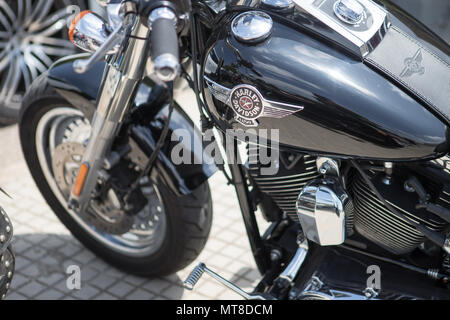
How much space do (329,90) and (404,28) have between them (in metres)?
0.37

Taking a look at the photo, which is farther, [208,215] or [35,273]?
[35,273]

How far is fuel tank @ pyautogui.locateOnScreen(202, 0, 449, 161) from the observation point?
1.51 m

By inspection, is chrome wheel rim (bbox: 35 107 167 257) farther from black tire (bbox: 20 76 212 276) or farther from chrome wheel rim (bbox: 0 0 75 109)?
chrome wheel rim (bbox: 0 0 75 109)

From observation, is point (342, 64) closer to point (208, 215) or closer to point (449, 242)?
point (449, 242)

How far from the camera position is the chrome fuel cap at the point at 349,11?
5.24ft

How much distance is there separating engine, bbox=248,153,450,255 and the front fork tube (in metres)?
0.48

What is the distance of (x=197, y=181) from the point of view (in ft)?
7.06

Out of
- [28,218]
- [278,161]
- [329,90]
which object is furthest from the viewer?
[28,218]

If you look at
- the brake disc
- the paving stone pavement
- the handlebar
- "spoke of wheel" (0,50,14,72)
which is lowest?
the paving stone pavement

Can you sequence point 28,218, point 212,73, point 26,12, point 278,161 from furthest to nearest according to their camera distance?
point 26,12
point 28,218
point 278,161
point 212,73

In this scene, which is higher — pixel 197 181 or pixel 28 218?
pixel 197 181

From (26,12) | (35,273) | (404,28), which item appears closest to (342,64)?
(404,28)

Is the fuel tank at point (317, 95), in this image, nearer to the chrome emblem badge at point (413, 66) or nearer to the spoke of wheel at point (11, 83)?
the chrome emblem badge at point (413, 66)

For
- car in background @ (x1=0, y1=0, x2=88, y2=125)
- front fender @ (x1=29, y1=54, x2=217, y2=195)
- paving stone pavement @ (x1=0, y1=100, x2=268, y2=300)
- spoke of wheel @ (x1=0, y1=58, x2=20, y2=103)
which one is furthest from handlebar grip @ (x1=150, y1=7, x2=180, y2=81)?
spoke of wheel @ (x1=0, y1=58, x2=20, y2=103)
